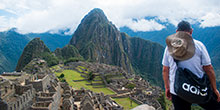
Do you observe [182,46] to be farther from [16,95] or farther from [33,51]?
[33,51]

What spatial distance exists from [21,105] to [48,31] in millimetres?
169867

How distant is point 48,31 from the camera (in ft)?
570

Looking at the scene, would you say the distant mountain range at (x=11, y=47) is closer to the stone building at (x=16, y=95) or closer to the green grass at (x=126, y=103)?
the green grass at (x=126, y=103)

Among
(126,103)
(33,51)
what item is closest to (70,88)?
(126,103)

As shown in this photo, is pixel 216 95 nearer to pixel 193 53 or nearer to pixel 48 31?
pixel 193 53

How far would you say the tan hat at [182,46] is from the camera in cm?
423

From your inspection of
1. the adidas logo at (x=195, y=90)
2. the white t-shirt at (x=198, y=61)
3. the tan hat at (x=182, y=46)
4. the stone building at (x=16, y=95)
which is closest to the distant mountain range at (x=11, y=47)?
the stone building at (x=16, y=95)

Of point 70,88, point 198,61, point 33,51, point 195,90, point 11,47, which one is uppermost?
point 11,47

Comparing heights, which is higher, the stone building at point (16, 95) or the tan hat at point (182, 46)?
the tan hat at point (182, 46)

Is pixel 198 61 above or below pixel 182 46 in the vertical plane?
below

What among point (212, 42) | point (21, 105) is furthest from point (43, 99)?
point (212, 42)

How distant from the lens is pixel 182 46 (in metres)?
4.23

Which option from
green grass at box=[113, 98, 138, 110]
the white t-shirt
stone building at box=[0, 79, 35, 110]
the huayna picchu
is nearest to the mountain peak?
the huayna picchu

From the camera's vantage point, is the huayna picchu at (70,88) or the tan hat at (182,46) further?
the huayna picchu at (70,88)
